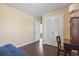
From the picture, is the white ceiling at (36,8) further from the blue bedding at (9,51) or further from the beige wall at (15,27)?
the blue bedding at (9,51)

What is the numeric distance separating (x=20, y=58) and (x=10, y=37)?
0.62 meters

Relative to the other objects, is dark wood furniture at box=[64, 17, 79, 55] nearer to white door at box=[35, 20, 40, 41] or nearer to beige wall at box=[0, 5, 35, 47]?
white door at box=[35, 20, 40, 41]

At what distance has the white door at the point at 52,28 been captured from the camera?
1963mm

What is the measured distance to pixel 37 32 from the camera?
6.84ft

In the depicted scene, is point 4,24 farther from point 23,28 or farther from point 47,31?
point 47,31

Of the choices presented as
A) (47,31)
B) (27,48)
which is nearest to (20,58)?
(27,48)

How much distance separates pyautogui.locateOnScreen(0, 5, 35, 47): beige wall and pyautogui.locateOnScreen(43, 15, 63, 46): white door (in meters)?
0.28

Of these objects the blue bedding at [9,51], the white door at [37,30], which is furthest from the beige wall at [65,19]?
the blue bedding at [9,51]

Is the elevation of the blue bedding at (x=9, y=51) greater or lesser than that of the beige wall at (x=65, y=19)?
lesser

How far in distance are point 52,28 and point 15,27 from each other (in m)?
0.73

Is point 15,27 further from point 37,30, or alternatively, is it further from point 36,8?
point 36,8

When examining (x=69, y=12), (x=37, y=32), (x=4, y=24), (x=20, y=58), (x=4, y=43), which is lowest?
(x=20, y=58)

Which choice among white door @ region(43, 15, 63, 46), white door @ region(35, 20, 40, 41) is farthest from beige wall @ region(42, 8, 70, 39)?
white door @ region(35, 20, 40, 41)

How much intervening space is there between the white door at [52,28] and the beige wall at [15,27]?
0.93 feet
